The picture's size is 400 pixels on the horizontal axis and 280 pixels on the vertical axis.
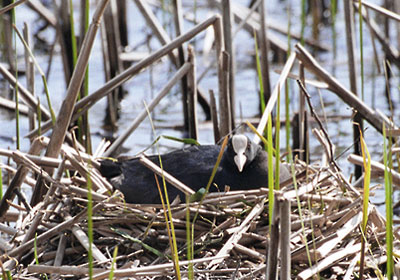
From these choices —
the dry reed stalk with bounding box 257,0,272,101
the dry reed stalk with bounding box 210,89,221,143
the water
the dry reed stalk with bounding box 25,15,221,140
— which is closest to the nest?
the dry reed stalk with bounding box 25,15,221,140

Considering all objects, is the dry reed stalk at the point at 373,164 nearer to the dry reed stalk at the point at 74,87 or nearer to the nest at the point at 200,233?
the nest at the point at 200,233

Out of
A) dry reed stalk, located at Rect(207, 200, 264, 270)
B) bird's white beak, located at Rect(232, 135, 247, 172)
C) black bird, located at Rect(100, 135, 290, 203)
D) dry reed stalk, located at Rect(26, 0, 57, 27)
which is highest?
dry reed stalk, located at Rect(26, 0, 57, 27)

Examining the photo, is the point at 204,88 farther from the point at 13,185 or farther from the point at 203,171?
the point at 13,185

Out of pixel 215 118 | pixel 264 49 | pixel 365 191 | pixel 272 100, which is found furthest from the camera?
pixel 264 49

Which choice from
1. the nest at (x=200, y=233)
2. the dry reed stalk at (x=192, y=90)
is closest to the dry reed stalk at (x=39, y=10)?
the dry reed stalk at (x=192, y=90)

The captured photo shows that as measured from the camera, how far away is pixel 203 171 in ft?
11.2

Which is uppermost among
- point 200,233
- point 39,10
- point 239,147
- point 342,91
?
point 39,10

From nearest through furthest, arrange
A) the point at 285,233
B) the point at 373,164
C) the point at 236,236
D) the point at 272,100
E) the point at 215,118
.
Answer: the point at 285,233 < the point at 373,164 < the point at 236,236 < the point at 272,100 < the point at 215,118

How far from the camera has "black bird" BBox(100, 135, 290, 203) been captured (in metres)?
3.39

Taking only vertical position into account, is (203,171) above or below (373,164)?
below

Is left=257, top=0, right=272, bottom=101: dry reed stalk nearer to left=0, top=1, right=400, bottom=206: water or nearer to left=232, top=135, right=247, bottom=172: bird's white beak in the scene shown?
left=0, top=1, right=400, bottom=206: water

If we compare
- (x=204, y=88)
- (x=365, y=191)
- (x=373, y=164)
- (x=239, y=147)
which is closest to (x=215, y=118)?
(x=239, y=147)

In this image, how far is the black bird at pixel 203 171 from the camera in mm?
3391

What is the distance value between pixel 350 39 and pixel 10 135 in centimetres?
298
